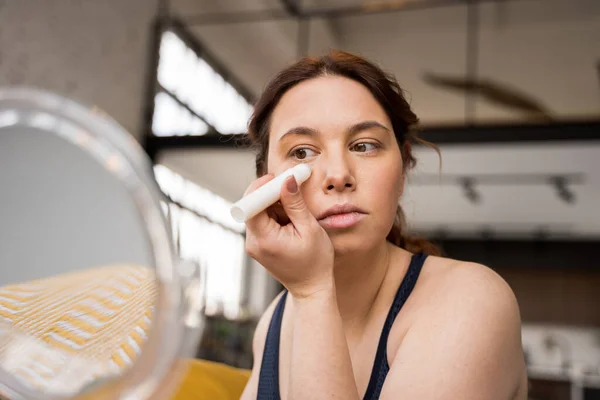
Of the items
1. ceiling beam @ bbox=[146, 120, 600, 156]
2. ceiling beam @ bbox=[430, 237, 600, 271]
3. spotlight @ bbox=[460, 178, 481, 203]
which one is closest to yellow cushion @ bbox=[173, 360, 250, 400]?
ceiling beam @ bbox=[146, 120, 600, 156]

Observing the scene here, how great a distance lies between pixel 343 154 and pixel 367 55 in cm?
382

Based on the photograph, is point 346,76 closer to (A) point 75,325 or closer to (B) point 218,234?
(A) point 75,325

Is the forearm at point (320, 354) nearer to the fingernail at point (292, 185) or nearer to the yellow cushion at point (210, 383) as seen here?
the fingernail at point (292, 185)

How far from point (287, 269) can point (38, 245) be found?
33cm

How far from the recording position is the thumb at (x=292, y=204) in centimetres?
65

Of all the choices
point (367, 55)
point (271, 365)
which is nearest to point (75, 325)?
point (271, 365)

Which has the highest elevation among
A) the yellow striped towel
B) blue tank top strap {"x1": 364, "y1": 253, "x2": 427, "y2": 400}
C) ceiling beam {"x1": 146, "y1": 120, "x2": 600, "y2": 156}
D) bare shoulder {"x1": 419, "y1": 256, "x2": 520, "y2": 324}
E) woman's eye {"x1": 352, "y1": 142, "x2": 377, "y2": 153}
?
ceiling beam {"x1": 146, "y1": 120, "x2": 600, "y2": 156}

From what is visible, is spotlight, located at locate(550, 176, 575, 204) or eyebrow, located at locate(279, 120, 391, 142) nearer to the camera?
eyebrow, located at locate(279, 120, 391, 142)

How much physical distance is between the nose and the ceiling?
3792mm

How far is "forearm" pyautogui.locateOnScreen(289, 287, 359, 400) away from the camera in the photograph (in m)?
0.62

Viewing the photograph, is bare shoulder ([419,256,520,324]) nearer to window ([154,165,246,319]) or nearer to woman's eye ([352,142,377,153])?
woman's eye ([352,142,377,153])

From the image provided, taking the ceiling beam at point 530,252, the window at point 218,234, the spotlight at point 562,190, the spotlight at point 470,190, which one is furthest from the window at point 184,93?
the ceiling beam at point 530,252

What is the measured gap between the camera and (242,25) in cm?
564

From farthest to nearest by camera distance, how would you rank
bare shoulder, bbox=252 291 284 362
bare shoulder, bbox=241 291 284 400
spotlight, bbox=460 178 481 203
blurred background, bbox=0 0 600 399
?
spotlight, bbox=460 178 481 203 < blurred background, bbox=0 0 600 399 < bare shoulder, bbox=252 291 284 362 < bare shoulder, bbox=241 291 284 400
